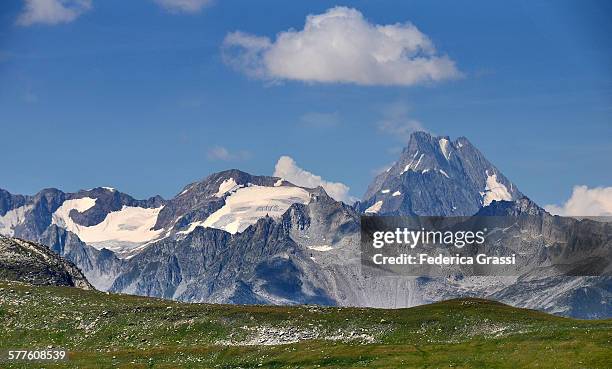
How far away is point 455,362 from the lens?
122m

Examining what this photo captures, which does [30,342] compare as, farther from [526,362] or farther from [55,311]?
[526,362]

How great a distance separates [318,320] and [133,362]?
3408 cm

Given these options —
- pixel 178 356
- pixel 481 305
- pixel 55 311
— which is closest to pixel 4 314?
pixel 55 311

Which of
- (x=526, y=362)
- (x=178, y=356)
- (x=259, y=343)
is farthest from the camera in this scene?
(x=259, y=343)

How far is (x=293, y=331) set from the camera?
504 feet

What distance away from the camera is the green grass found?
12525cm

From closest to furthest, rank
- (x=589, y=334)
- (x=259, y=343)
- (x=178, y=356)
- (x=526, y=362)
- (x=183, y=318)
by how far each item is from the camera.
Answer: (x=526, y=362) < (x=589, y=334) < (x=178, y=356) < (x=259, y=343) < (x=183, y=318)

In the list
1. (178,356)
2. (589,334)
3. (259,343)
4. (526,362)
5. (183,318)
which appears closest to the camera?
(526,362)

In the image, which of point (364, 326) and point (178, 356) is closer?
point (178, 356)

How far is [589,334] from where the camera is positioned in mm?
129625

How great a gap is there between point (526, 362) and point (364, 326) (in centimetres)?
3944

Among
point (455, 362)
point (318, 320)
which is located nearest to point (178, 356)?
point (318, 320)

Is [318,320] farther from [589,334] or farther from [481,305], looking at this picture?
[589,334]

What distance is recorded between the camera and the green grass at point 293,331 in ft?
411
